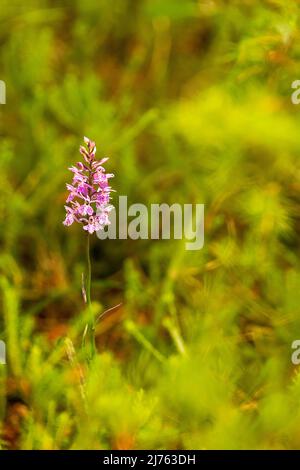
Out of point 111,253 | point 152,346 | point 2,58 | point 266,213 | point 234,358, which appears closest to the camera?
point 234,358

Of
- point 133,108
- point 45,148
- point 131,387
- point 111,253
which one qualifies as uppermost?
point 133,108

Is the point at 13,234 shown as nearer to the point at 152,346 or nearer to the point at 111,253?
the point at 111,253

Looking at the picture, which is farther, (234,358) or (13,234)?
(13,234)

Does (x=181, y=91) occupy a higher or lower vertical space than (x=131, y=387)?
higher

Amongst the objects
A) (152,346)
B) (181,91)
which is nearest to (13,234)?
(152,346)

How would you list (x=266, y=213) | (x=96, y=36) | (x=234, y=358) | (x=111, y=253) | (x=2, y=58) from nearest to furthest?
(x=234, y=358), (x=266, y=213), (x=111, y=253), (x=2, y=58), (x=96, y=36)

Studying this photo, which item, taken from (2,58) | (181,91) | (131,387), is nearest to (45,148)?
(2,58)

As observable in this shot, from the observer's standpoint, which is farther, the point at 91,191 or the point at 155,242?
the point at 155,242
